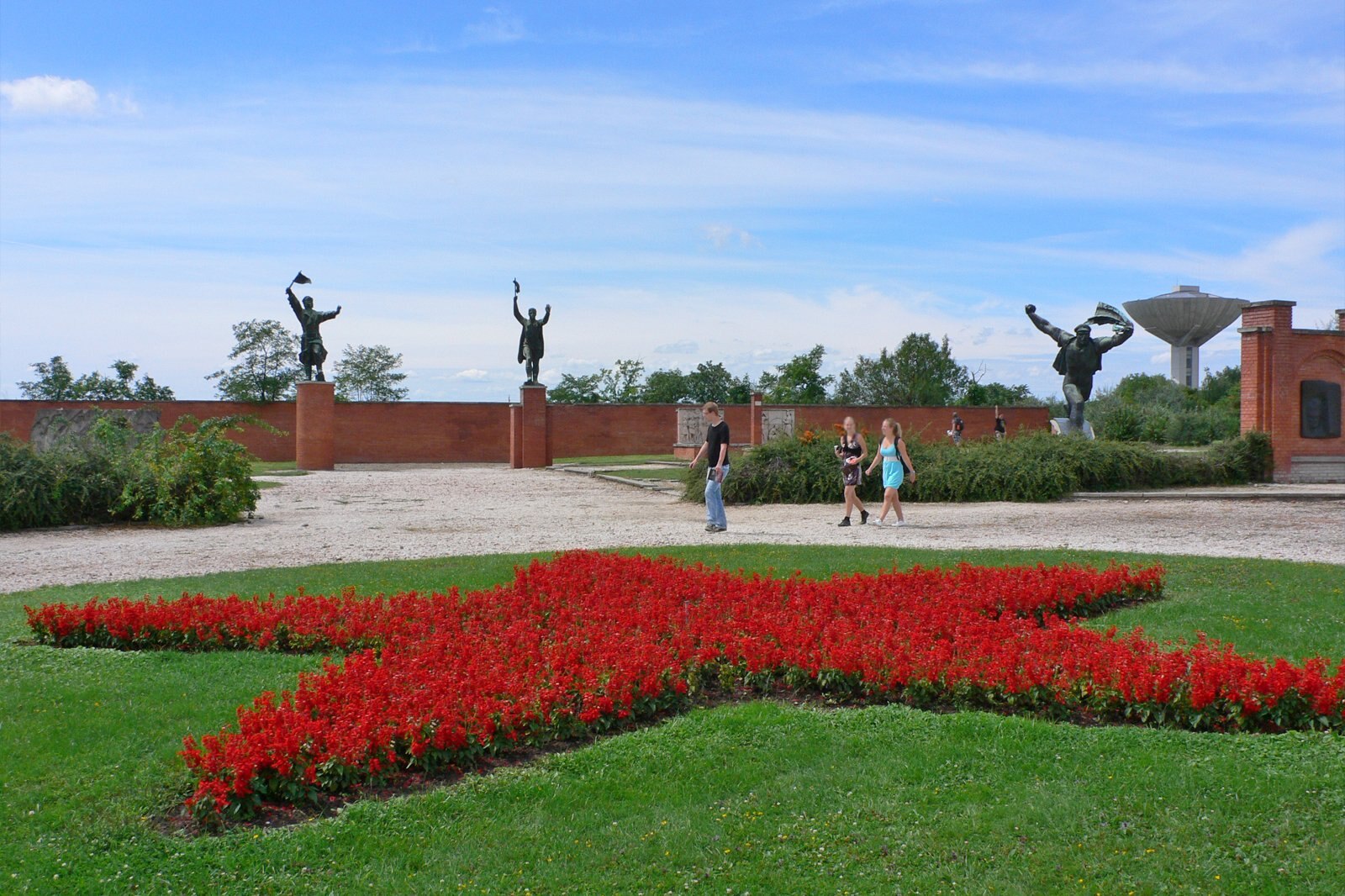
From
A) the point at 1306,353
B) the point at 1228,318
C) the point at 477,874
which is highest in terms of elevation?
the point at 1228,318

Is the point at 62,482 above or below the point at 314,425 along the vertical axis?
below

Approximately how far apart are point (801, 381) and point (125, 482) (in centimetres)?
5302

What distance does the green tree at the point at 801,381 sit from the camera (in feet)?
215

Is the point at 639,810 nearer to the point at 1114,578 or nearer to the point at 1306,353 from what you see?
the point at 1114,578

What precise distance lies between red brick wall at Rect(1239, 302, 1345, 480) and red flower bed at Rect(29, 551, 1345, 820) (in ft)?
57.6

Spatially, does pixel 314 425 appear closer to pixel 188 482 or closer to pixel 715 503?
pixel 188 482

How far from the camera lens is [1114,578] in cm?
865

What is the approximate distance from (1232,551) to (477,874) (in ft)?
33.2

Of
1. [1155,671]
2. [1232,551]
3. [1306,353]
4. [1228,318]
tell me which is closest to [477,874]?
[1155,671]

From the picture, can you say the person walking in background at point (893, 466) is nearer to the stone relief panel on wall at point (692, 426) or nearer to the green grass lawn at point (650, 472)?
the green grass lawn at point (650, 472)

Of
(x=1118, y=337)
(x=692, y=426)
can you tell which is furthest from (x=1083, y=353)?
(x=692, y=426)

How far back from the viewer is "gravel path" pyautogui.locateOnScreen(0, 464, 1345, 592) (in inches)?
472

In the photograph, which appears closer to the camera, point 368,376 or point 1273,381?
point 1273,381

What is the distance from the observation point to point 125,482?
1659cm
